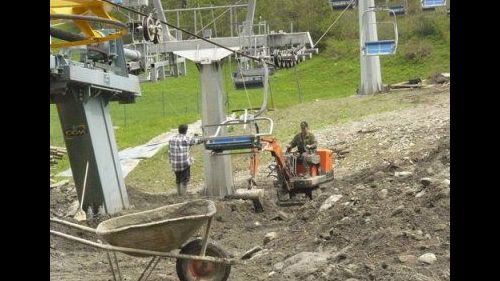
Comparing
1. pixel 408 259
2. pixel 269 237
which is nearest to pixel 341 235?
pixel 408 259

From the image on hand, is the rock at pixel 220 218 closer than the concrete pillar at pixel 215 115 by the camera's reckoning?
Yes

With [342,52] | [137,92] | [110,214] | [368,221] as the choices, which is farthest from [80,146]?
[342,52]

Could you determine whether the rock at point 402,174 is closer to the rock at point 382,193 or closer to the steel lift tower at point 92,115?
the rock at point 382,193

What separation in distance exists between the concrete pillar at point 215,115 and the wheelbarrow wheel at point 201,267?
Result: 1174 centimetres

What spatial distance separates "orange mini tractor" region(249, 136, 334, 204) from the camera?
58.6ft

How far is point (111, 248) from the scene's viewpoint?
849cm

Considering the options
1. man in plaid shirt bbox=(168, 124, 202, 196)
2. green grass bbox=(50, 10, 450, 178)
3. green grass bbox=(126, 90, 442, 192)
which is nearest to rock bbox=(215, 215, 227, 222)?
man in plaid shirt bbox=(168, 124, 202, 196)

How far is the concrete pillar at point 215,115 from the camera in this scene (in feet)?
70.5

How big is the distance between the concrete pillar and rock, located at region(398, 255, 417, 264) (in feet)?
38.5

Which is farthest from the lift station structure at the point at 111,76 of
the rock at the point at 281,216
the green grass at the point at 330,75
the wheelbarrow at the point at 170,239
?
the green grass at the point at 330,75

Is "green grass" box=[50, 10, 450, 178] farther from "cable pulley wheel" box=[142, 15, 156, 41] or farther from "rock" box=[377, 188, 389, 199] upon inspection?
"cable pulley wheel" box=[142, 15, 156, 41]

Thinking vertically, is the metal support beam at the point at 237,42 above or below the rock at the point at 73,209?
above

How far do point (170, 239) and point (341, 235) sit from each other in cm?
349

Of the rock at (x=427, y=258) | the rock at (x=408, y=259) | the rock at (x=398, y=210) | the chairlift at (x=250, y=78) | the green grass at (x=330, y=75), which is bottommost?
the green grass at (x=330, y=75)
